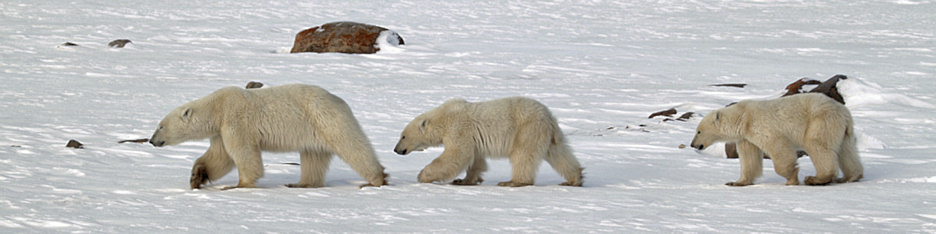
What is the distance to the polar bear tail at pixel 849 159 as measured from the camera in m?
7.85

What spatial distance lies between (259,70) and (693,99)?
8083 mm

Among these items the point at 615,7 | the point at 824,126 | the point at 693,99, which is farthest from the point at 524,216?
the point at 615,7

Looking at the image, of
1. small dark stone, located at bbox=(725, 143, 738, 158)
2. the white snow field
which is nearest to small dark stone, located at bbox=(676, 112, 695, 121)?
the white snow field

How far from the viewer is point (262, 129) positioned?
292 inches

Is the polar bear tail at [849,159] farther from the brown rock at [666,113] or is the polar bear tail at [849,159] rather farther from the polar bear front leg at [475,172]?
the brown rock at [666,113]

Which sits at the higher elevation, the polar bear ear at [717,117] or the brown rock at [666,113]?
the polar bear ear at [717,117]

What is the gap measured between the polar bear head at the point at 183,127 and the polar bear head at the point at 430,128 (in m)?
1.63

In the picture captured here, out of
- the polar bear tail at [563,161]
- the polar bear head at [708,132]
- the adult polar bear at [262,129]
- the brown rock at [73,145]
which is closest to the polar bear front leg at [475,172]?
the polar bear tail at [563,161]

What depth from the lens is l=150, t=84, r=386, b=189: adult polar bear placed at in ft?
24.2

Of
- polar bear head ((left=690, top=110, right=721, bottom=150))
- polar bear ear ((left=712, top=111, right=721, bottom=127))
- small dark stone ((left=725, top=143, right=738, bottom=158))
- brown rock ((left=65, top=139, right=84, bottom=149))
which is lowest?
small dark stone ((left=725, top=143, right=738, bottom=158))

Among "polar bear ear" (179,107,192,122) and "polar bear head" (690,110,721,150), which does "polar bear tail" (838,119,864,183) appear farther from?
"polar bear ear" (179,107,192,122)

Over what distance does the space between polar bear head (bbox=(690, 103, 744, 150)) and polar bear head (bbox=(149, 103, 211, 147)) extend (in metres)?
4.10

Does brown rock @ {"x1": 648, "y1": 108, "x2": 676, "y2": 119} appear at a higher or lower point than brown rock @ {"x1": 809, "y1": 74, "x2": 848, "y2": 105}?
lower

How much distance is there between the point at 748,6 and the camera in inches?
1331
